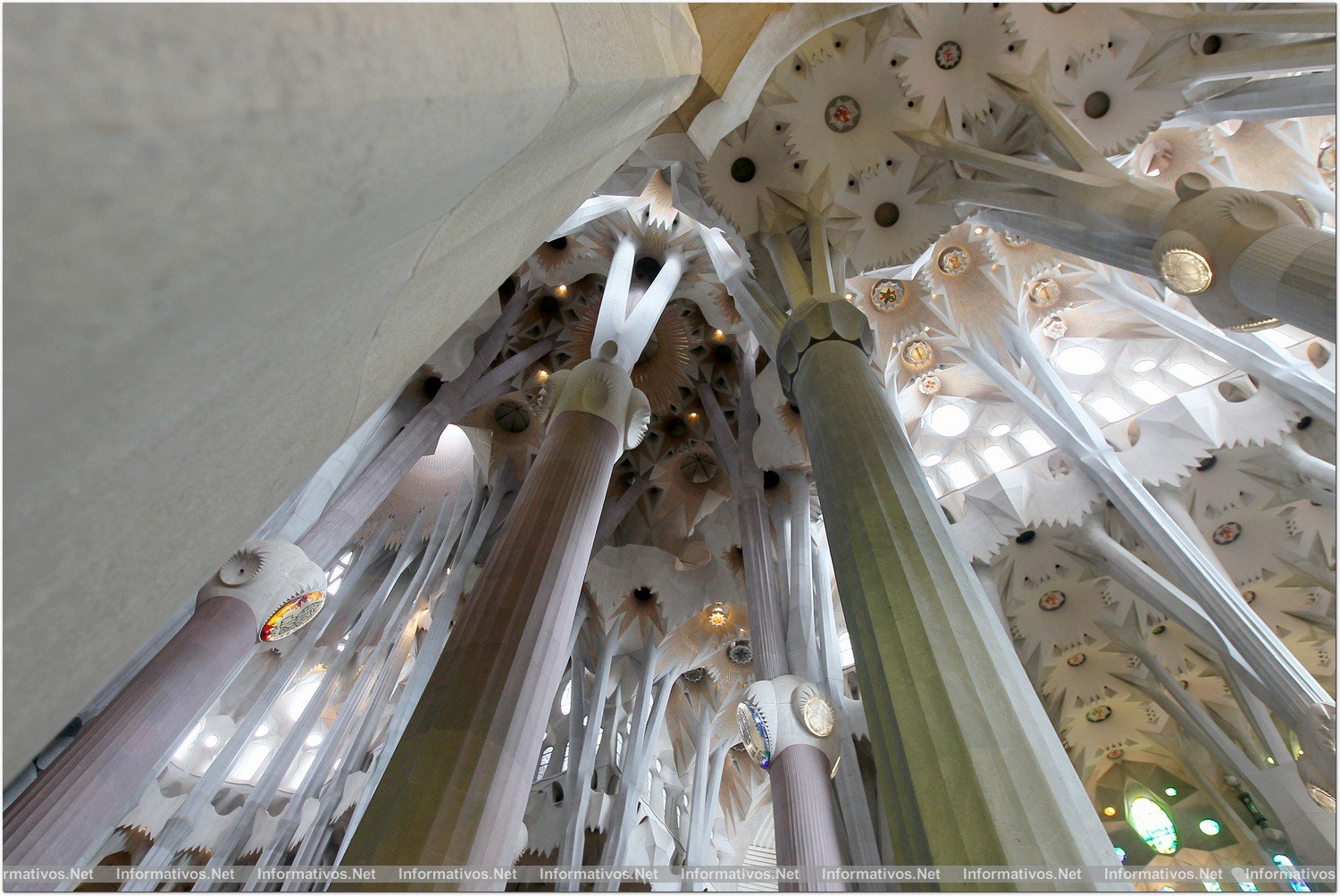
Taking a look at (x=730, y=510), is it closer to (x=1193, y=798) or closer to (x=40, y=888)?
(x=40, y=888)

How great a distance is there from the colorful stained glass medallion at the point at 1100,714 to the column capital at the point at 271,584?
16468 mm

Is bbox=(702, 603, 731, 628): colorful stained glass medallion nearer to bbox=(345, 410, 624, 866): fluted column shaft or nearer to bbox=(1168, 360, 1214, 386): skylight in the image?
bbox=(345, 410, 624, 866): fluted column shaft

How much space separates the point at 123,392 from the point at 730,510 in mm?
12684

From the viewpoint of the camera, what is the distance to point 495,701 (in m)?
4.01

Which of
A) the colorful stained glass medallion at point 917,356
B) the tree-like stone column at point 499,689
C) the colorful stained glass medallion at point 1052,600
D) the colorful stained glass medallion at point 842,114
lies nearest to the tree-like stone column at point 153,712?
the tree-like stone column at point 499,689

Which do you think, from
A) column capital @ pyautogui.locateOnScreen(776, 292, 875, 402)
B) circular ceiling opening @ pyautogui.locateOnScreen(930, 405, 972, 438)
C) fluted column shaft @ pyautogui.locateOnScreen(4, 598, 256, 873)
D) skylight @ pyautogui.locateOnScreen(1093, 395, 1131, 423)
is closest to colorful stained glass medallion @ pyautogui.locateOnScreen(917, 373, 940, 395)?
circular ceiling opening @ pyautogui.locateOnScreen(930, 405, 972, 438)

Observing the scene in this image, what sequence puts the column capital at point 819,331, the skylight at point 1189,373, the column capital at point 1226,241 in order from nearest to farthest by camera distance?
the column capital at point 1226,241 < the column capital at point 819,331 < the skylight at point 1189,373

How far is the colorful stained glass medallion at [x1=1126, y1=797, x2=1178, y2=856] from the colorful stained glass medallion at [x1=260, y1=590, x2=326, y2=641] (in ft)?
62.5

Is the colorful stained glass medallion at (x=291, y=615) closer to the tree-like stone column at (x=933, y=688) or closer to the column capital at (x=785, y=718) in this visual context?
the column capital at (x=785, y=718)

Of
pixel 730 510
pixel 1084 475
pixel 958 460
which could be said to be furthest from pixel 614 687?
pixel 1084 475

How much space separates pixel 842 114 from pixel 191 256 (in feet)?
28.5

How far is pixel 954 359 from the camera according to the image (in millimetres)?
13719

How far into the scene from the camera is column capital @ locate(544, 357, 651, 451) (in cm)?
652

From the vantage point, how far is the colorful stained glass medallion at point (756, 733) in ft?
23.7
